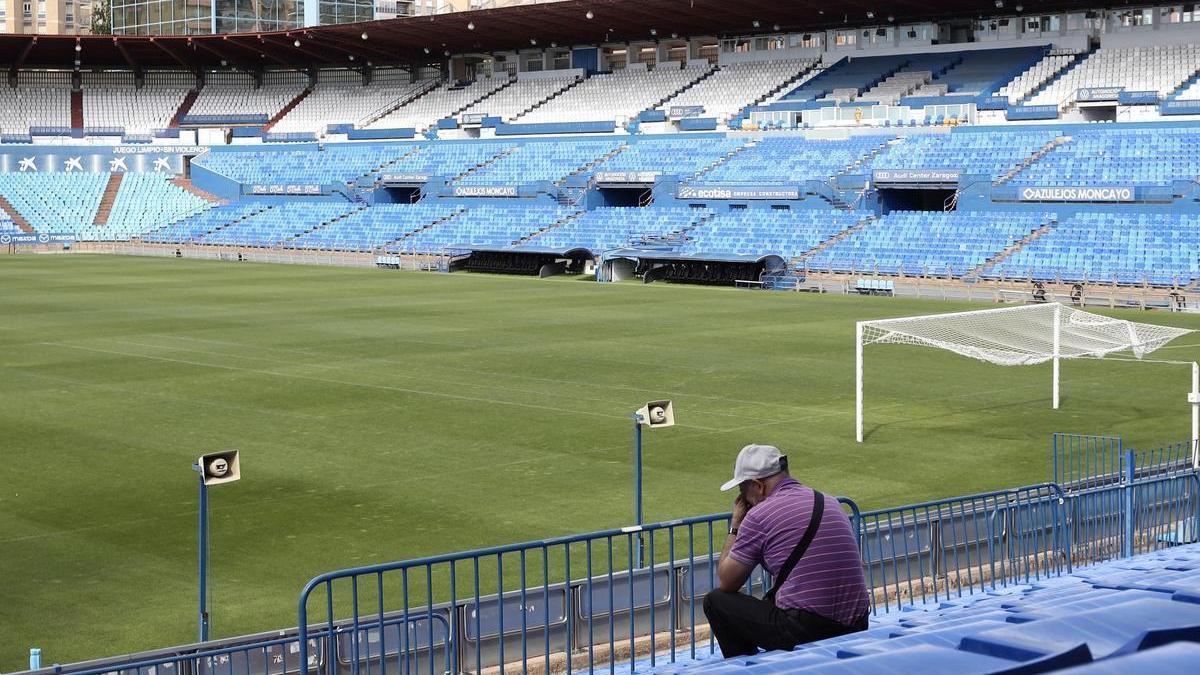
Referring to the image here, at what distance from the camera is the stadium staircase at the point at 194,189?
81.9 m

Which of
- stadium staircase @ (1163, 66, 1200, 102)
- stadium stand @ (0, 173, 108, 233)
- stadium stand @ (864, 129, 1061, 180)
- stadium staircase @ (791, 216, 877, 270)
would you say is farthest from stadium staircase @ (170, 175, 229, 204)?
stadium staircase @ (1163, 66, 1200, 102)

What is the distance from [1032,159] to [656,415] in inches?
1745

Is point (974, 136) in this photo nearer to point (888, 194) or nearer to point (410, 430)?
point (888, 194)

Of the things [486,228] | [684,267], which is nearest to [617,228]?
[684,267]

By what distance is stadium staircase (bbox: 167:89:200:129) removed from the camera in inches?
3578

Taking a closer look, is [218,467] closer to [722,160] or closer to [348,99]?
[722,160]

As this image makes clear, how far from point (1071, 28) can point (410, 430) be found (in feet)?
173

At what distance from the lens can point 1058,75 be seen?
6225cm

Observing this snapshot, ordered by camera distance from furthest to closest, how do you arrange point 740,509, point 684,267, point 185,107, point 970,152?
1. point 185,107
2. point 970,152
3. point 684,267
4. point 740,509

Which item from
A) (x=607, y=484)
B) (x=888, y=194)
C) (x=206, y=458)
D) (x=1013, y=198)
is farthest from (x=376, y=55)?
(x=206, y=458)

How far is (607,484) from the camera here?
1738 cm

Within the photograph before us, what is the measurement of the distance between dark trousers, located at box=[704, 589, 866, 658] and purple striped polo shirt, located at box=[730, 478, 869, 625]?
50 millimetres

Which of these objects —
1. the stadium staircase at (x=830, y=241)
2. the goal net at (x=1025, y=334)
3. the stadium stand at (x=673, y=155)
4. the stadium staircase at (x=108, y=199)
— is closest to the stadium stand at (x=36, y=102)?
the stadium staircase at (x=108, y=199)

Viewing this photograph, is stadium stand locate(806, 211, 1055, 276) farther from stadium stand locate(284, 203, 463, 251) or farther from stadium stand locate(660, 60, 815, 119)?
stadium stand locate(284, 203, 463, 251)
